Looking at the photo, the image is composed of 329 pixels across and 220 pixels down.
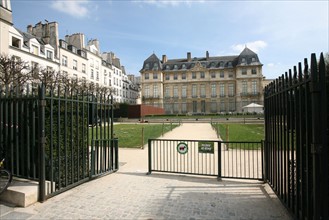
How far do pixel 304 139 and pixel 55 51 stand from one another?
44.0 meters

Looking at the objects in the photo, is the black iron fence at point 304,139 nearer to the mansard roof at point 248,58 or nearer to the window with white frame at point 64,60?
the window with white frame at point 64,60

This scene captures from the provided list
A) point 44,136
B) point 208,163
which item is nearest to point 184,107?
point 208,163

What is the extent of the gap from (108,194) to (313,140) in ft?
13.4

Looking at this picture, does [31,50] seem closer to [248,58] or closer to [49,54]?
[49,54]

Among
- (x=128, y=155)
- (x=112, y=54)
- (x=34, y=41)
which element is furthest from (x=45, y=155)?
(x=112, y=54)

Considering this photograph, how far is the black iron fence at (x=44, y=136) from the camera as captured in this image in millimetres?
4793

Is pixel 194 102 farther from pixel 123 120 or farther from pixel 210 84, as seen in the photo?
pixel 123 120

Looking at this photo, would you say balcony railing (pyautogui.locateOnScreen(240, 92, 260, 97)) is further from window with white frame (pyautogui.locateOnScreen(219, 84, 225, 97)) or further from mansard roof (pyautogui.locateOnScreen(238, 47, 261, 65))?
mansard roof (pyautogui.locateOnScreen(238, 47, 261, 65))

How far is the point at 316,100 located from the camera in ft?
9.37

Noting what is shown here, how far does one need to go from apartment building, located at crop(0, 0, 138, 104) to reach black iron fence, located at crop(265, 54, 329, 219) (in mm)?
28725

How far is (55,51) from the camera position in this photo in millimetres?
40750

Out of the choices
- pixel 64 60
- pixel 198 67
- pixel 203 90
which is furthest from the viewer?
pixel 203 90

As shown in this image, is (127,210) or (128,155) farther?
(128,155)

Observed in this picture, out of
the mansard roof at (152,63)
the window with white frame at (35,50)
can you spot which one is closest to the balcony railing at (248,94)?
the mansard roof at (152,63)
